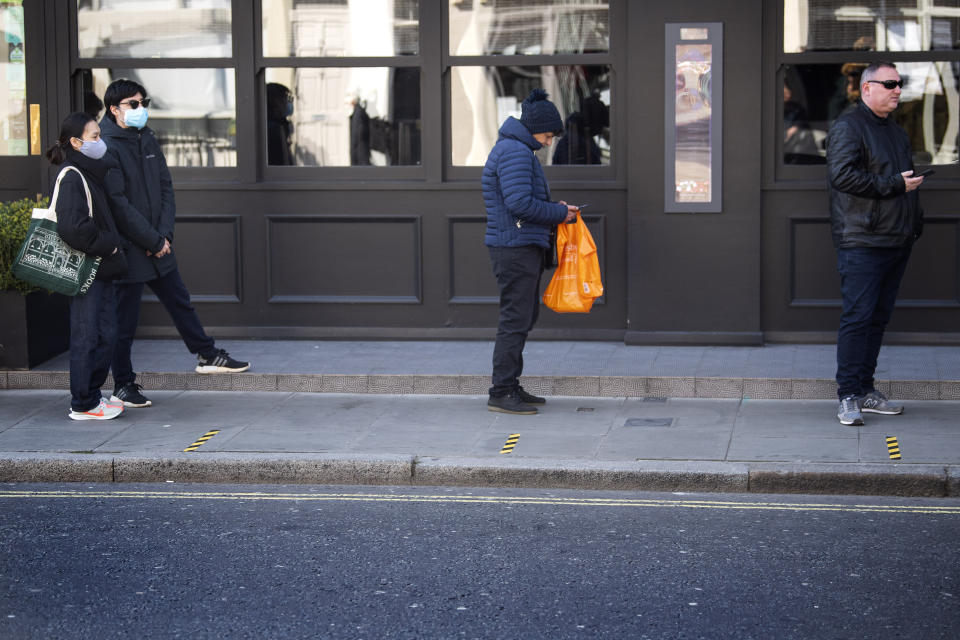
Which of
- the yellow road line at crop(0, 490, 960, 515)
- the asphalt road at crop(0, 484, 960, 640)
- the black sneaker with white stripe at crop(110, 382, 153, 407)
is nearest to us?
the asphalt road at crop(0, 484, 960, 640)

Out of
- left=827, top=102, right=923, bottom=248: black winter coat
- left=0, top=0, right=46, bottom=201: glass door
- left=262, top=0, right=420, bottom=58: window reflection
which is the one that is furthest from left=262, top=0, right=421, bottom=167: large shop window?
left=827, top=102, right=923, bottom=248: black winter coat

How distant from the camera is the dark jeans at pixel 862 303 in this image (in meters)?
7.77

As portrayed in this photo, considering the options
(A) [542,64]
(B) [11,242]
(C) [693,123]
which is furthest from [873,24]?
→ (B) [11,242]

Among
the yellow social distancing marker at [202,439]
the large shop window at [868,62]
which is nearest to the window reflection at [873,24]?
the large shop window at [868,62]

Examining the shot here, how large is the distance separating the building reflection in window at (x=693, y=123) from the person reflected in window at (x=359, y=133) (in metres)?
2.40

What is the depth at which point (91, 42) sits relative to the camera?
1073 centimetres

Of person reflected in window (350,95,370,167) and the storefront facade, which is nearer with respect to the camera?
the storefront facade

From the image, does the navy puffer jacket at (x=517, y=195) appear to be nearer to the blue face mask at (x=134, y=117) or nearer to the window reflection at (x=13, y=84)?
the blue face mask at (x=134, y=117)

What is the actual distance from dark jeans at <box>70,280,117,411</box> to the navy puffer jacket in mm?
2335

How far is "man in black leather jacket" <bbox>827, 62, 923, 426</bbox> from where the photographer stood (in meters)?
7.55

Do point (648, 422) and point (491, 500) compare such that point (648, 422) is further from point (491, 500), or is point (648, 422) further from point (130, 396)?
point (130, 396)

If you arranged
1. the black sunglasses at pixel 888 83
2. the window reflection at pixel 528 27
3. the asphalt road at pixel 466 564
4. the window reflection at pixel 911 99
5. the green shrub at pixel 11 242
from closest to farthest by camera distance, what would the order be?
the asphalt road at pixel 466 564, the black sunglasses at pixel 888 83, the green shrub at pixel 11 242, the window reflection at pixel 911 99, the window reflection at pixel 528 27

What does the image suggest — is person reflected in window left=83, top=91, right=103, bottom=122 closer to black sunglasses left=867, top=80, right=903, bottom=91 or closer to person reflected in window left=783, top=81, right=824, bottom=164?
person reflected in window left=783, top=81, right=824, bottom=164

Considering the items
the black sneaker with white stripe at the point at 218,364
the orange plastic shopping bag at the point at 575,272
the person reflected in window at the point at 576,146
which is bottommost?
the black sneaker with white stripe at the point at 218,364
